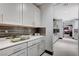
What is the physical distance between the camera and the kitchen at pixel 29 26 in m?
1.70

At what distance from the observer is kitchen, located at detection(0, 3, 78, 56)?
A: 1695 millimetres

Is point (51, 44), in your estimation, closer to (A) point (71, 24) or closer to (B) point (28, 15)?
(A) point (71, 24)

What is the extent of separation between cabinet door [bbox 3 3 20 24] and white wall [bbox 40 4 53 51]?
138cm

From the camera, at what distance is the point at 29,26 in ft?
9.35

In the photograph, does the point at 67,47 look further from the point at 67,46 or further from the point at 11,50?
the point at 11,50

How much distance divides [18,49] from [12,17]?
0.81 metres

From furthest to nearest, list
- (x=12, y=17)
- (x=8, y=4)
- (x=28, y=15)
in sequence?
(x=28, y=15)
(x=12, y=17)
(x=8, y=4)

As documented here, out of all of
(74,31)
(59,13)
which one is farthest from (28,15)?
(74,31)

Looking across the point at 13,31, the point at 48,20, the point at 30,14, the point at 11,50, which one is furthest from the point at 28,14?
the point at 11,50

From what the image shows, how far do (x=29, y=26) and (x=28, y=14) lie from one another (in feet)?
1.40

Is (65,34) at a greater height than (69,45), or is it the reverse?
(65,34)

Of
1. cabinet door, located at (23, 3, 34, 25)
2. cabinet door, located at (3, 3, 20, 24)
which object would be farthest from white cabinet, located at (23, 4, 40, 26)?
cabinet door, located at (3, 3, 20, 24)

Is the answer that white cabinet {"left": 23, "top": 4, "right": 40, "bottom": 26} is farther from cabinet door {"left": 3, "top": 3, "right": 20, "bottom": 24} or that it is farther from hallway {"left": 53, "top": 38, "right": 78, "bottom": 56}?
hallway {"left": 53, "top": 38, "right": 78, "bottom": 56}

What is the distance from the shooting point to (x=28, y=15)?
8.80 ft
